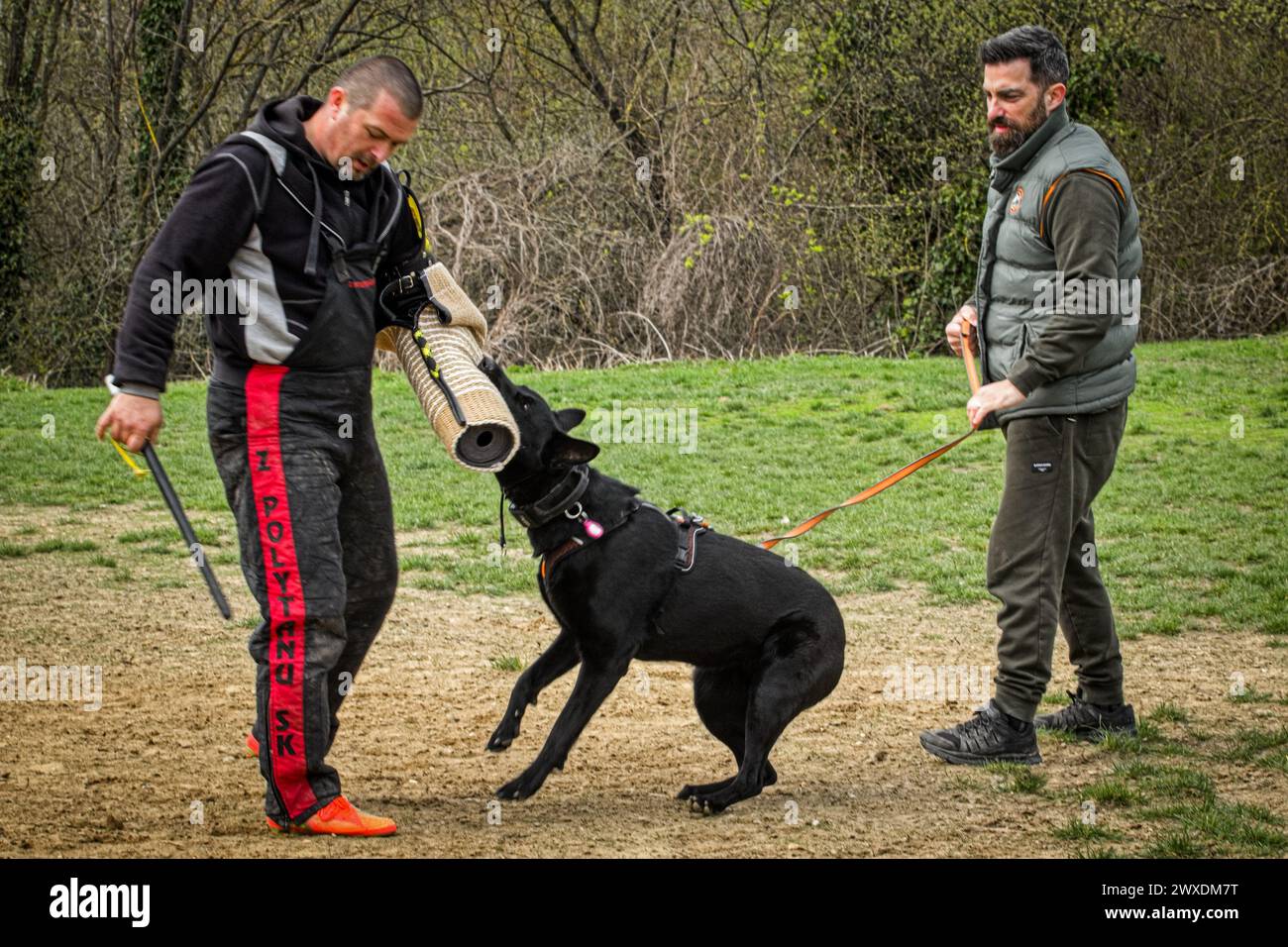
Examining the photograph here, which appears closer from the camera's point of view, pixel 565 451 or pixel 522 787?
pixel 522 787

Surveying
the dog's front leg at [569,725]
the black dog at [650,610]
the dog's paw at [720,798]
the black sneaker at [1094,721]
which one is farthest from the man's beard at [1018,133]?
the dog's paw at [720,798]

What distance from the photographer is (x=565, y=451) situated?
189 inches

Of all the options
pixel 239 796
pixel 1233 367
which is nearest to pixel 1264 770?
pixel 239 796

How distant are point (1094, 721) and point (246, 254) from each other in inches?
147

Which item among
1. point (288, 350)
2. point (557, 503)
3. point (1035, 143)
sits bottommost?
point (557, 503)

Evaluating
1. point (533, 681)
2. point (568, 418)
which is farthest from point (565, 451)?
point (533, 681)

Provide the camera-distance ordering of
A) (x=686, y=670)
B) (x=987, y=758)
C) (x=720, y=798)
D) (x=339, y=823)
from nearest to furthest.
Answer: (x=339, y=823) < (x=720, y=798) < (x=987, y=758) < (x=686, y=670)

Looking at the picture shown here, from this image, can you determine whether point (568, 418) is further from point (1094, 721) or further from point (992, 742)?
point (1094, 721)

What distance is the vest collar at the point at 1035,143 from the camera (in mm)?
4984

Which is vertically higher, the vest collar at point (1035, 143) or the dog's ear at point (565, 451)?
the vest collar at point (1035, 143)

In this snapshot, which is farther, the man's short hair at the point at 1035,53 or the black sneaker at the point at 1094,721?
the black sneaker at the point at 1094,721

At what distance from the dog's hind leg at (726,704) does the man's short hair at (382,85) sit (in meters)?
2.25

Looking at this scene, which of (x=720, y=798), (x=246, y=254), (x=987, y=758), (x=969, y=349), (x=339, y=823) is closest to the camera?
(x=246, y=254)

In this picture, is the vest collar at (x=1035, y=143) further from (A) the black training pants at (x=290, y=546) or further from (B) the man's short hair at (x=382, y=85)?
(A) the black training pants at (x=290, y=546)
